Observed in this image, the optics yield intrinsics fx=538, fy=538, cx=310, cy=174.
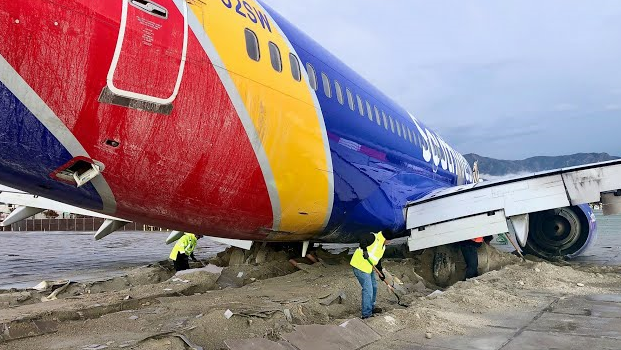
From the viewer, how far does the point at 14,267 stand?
14.8m

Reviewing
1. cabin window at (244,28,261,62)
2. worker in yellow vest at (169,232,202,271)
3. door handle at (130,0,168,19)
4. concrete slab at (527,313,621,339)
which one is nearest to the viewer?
door handle at (130,0,168,19)

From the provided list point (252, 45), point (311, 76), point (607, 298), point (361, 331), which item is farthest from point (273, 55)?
point (607, 298)

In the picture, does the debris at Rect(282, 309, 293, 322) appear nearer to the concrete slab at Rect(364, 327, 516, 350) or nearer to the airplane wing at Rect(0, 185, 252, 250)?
the concrete slab at Rect(364, 327, 516, 350)

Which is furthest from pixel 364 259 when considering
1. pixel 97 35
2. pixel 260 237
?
pixel 97 35

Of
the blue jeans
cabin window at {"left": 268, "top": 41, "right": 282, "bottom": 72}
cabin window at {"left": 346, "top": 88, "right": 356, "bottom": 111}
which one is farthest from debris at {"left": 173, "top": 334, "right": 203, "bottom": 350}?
cabin window at {"left": 346, "top": 88, "right": 356, "bottom": 111}

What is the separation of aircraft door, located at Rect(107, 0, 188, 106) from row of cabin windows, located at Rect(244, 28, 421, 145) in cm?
102

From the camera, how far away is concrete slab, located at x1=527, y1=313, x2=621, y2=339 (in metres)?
5.66

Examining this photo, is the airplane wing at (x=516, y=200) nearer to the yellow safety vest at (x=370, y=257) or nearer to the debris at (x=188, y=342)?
the yellow safety vest at (x=370, y=257)

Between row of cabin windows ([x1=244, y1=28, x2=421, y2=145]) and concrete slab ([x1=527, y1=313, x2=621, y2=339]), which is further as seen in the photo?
concrete slab ([x1=527, y1=313, x2=621, y2=339])

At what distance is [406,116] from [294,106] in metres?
6.52

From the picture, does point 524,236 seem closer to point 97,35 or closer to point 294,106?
point 294,106

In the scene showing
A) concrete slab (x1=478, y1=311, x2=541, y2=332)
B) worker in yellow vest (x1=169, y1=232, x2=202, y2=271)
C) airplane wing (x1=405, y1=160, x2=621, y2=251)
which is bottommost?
concrete slab (x1=478, y1=311, x2=541, y2=332)

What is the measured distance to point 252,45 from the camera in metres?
5.38

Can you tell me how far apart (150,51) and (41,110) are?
905 mm
